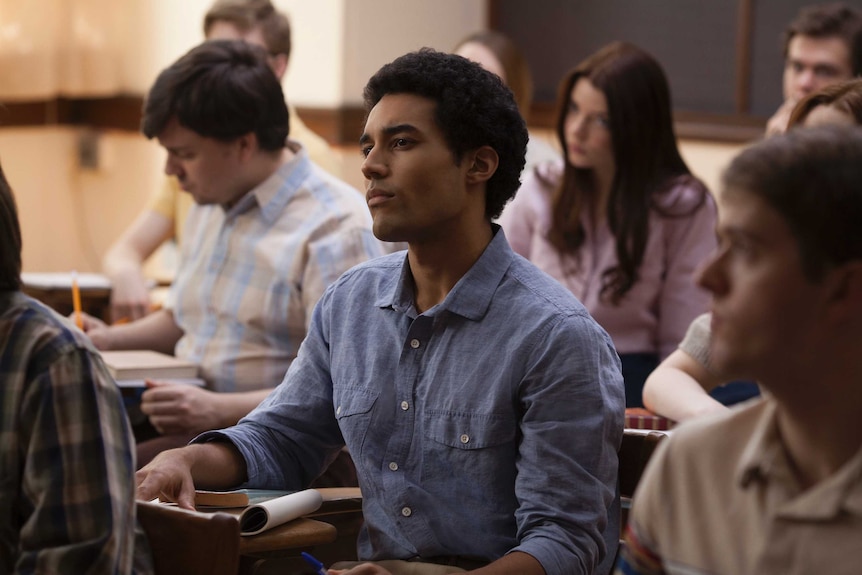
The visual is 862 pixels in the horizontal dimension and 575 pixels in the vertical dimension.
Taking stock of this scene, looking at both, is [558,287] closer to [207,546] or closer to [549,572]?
[549,572]

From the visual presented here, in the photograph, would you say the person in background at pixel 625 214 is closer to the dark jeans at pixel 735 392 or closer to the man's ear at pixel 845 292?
the dark jeans at pixel 735 392

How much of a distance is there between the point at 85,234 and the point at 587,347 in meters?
4.50

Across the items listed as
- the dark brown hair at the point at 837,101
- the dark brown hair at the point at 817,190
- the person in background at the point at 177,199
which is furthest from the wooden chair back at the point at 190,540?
the person in background at the point at 177,199

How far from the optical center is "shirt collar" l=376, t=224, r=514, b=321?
69.1 inches

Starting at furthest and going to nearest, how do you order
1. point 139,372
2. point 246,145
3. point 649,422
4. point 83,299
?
point 83,299 → point 246,145 → point 139,372 → point 649,422

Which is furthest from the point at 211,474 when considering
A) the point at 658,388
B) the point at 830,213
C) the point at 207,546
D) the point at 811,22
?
the point at 811,22

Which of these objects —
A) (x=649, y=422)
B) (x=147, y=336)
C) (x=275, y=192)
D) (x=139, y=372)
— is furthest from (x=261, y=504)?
(x=147, y=336)

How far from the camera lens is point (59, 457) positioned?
1.38 metres

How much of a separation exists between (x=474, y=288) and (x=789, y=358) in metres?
0.77

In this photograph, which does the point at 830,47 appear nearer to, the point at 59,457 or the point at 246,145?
the point at 246,145

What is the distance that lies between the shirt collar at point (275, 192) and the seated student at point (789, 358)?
1.88m

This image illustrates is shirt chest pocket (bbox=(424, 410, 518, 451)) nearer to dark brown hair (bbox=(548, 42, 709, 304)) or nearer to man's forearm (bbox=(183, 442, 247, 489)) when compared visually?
man's forearm (bbox=(183, 442, 247, 489))

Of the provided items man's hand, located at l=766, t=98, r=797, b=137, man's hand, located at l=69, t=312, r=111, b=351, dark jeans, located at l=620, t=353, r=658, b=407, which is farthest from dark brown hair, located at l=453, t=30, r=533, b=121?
man's hand, located at l=69, t=312, r=111, b=351

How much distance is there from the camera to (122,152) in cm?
567
